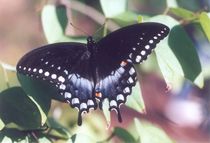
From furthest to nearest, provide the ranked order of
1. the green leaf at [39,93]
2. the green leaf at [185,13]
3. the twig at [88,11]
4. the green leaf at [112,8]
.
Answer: the twig at [88,11] → the green leaf at [112,8] → the green leaf at [185,13] → the green leaf at [39,93]

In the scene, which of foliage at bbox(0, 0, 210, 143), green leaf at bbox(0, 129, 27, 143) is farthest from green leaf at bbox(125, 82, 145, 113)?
green leaf at bbox(0, 129, 27, 143)

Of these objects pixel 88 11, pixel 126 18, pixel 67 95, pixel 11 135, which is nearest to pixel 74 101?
pixel 67 95

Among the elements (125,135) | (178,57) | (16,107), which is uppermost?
(178,57)

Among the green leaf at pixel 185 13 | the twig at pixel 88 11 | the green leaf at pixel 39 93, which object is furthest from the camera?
the twig at pixel 88 11

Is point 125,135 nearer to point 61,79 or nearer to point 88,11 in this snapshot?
point 61,79

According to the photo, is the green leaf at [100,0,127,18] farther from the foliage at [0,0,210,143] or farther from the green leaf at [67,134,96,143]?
the green leaf at [67,134,96,143]

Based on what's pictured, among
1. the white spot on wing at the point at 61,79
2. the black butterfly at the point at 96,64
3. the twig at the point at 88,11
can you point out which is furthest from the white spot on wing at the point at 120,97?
the twig at the point at 88,11

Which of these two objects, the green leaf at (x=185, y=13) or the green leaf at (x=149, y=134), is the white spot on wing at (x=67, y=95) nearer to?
the green leaf at (x=149, y=134)

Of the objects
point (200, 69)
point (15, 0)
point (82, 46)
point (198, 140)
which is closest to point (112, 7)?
point (82, 46)
